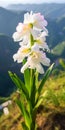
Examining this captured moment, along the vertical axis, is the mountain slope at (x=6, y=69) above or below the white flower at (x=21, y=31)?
below

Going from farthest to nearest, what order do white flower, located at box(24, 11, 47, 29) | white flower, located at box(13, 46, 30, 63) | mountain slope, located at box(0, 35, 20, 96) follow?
mountain slope, located at box(0, 35, 20, 96) → white flower, located at box(13, 46, 30, 63) → white flower, located at box(24, 11, 47, 29)

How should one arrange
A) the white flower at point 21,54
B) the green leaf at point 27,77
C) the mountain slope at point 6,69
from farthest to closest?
the mountain slope at point 6,69, the green leaf at point 27,77, the white flower at point 21,54

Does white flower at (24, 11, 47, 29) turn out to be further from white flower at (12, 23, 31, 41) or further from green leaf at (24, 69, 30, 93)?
green leaf at (24, 69, 30, 93)

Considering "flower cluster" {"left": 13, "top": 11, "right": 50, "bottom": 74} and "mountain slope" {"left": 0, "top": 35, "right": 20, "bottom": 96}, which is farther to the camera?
"mountain slope" {"left": 0, "top": 35, "right": 20, "bottom": 96}

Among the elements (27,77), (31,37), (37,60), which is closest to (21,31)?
(31,37)

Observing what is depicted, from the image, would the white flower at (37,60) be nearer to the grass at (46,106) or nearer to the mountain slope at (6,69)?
the grass at (46,106)

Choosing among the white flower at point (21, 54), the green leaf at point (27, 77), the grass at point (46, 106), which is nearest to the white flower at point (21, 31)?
the white flower at point (21, 54)

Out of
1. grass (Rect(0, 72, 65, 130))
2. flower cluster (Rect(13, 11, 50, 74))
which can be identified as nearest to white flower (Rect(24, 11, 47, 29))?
flower cluster (Rect(13, 11, 50, 74))

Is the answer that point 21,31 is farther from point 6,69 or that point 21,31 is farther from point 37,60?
point 6,69
